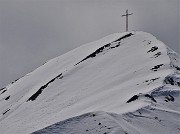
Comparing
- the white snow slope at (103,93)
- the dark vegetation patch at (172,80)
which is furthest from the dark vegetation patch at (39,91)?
the dark vegetation patch at (172,80)

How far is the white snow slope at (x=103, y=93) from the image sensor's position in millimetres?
16234

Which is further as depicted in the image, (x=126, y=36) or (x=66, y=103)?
(x=126, y=36)

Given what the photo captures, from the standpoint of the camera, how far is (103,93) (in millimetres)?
29688

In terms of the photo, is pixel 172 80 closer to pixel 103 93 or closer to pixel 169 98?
pixel 169 98

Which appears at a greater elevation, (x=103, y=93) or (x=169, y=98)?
(x=169, y=98)

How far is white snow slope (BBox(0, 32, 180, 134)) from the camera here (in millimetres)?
16234

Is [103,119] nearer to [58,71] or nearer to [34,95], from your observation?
[34,95]

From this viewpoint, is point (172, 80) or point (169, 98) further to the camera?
point (172, 80)

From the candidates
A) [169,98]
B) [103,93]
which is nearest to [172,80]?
→ [169,98]

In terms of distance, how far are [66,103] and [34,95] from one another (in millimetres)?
9546

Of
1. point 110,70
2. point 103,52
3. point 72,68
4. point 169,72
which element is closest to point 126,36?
point 103,52

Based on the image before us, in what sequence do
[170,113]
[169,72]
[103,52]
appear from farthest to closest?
[103,52] < [169,72] < [170,113]

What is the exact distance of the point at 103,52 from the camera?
1813 inches

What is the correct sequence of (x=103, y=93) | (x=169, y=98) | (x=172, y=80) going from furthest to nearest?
1. (x=103, y=93)
2. (x=172, y=80)
3. (x=169, y=98)
